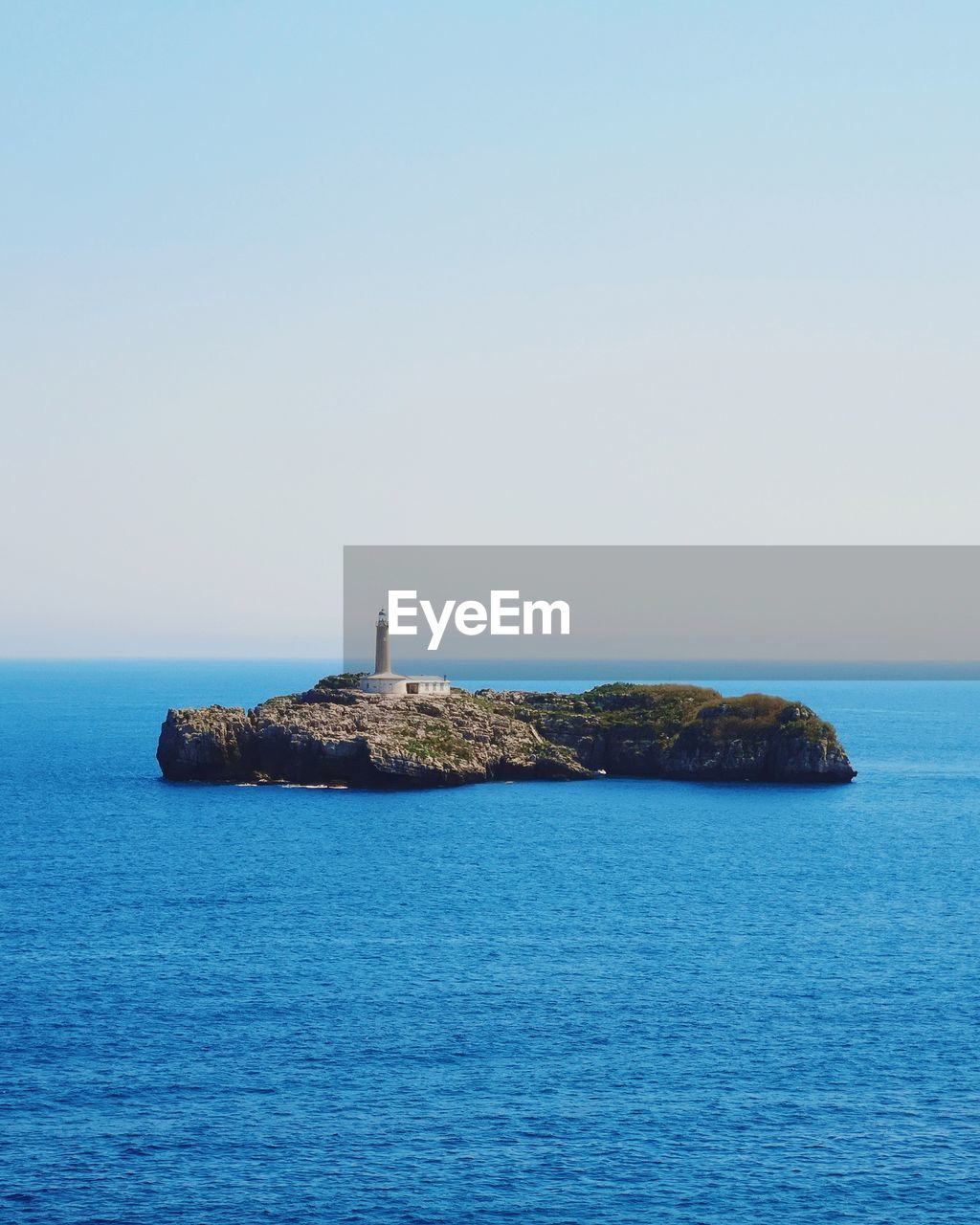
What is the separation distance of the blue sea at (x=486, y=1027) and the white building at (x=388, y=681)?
1642 inches

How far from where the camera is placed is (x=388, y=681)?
153 meters

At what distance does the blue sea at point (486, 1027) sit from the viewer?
4553cm

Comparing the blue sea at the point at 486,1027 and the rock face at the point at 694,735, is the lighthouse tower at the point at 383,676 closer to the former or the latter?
the rock face at the point at 694,735

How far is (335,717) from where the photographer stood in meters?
137

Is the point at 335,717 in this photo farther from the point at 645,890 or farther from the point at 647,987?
the point at 647,987

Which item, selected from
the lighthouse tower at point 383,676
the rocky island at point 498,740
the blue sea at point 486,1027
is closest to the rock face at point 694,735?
the rocky island at point 498,740

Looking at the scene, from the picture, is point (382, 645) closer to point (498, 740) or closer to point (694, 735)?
point (498, 740)

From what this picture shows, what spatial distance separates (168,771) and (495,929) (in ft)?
231

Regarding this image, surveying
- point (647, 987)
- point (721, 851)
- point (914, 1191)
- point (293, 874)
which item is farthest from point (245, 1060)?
point (721, 851)

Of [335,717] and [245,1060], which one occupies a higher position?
[335,717]

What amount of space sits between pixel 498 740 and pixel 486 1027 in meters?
84.8

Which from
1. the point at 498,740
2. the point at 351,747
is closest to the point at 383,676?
the point at 498,740

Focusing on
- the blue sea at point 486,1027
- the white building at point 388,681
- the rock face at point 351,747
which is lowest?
the blue sea at point 486,1027

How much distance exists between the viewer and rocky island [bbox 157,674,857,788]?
135875 mm
